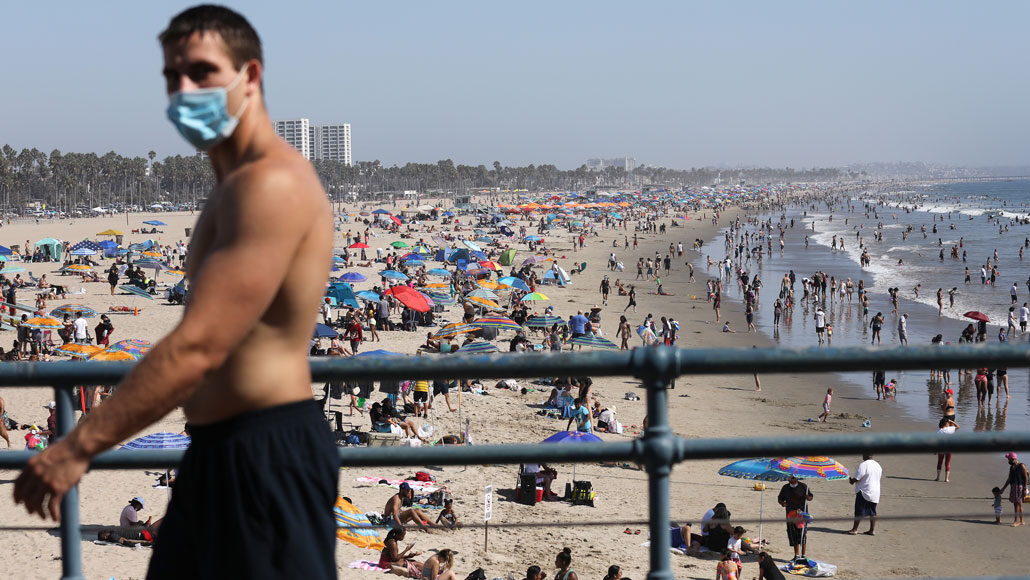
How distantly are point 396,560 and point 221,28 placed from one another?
7347mm

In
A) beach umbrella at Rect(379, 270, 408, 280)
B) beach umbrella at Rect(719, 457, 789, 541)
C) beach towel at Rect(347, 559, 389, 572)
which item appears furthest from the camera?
beach umbrella at Rect(379, 270, 408, 280)

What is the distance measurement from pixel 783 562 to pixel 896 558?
4.37ft

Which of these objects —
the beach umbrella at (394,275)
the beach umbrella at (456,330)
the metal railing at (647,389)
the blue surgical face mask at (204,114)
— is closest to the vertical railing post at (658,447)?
the metal railing at (647,389)

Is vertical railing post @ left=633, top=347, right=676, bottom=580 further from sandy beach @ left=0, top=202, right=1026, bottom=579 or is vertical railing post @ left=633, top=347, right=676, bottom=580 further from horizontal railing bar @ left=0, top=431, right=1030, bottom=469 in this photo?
sandy beach @ left=0, top=202, right=1026, bottom=579

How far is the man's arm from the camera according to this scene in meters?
1.41

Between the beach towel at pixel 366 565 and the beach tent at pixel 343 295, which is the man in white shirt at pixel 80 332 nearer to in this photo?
the beach tent at pixel 343 295

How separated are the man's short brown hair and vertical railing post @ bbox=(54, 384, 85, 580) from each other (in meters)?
0.76

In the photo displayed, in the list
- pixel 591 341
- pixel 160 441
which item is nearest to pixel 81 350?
pixel 160 441

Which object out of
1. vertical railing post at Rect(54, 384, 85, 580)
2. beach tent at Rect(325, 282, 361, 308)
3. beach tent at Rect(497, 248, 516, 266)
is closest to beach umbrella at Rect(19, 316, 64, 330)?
beach tent at Rect(325, 282, 361, 308)

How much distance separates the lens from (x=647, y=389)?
1.88 metres

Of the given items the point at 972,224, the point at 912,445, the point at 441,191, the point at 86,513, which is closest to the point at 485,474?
the point at 86,513

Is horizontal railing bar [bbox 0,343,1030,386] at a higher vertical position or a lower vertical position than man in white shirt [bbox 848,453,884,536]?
higher

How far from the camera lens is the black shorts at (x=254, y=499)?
Answer: 154 cm

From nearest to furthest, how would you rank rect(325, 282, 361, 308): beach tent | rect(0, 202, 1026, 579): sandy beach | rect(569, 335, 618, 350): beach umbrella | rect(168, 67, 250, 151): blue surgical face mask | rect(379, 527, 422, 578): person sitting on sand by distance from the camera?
rect(168, 67, 250, 151): blue surgical face mask → rect(379, 527, 422, 578): person sitting on sand → rect(0, 202, 1026, 579): sandy beach → rect(569, 335, 618, 350): beach umbrella → rect(325, 282, 361, 308): beach tent
